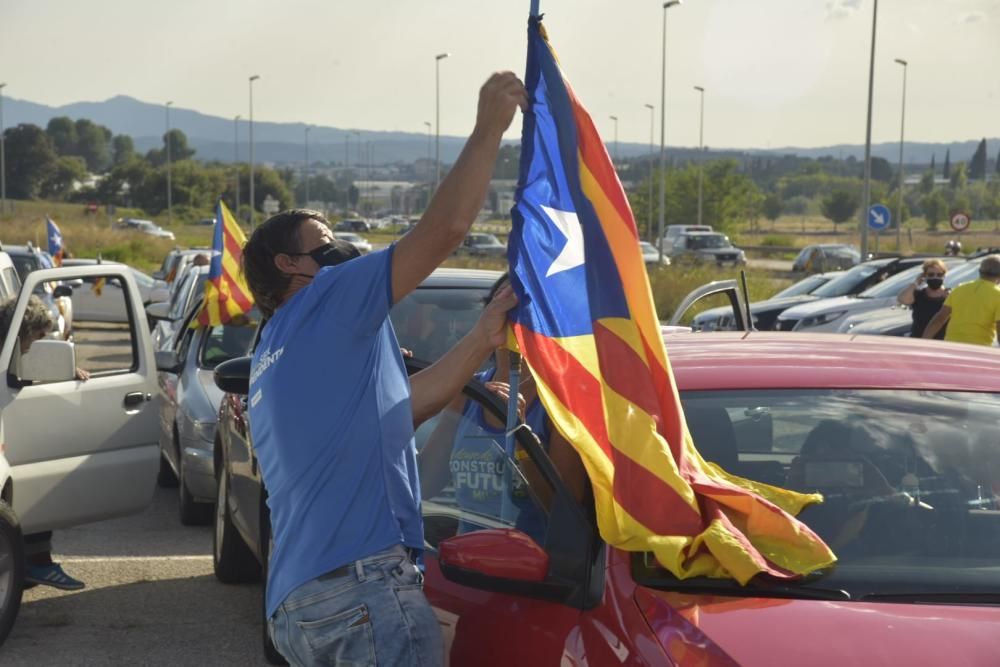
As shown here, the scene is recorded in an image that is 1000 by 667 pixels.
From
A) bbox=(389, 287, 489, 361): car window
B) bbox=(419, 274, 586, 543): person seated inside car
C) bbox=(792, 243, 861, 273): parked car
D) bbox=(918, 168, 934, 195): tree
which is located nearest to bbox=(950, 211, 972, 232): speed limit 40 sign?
bbox=(792, 243, 861, 273): parked car

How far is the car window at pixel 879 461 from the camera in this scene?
3449 mm

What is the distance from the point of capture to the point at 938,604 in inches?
125

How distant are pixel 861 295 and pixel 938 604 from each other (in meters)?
17.7

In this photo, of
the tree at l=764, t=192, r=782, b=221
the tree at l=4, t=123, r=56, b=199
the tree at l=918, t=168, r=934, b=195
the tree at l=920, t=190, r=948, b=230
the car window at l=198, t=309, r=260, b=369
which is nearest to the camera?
the car window at l=198, t=309, r=260, b=369

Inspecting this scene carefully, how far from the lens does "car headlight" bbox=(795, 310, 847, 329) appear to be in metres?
19.2

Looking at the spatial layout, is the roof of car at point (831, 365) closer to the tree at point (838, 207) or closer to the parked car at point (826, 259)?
the parked car at point (826, 259)

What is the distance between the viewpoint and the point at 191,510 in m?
9.42

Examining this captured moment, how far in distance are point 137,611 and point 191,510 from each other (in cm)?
234

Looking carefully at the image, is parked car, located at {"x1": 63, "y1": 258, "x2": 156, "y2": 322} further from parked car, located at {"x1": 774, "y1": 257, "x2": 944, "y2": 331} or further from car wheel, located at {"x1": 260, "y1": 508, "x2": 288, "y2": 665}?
car wheel, located at {"x1": 260, "y1": 508, "x2": 288, "y2": 665}

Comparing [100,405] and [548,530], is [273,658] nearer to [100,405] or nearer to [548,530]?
[100,405]

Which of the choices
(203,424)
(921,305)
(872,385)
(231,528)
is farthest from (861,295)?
(872,385)

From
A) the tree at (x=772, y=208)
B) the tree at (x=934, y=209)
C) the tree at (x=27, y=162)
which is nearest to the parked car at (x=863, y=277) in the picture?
the tree at (x=934, y=209)

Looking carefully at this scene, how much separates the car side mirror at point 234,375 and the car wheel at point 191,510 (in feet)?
12.3

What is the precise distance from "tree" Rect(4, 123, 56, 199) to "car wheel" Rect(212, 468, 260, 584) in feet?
408
